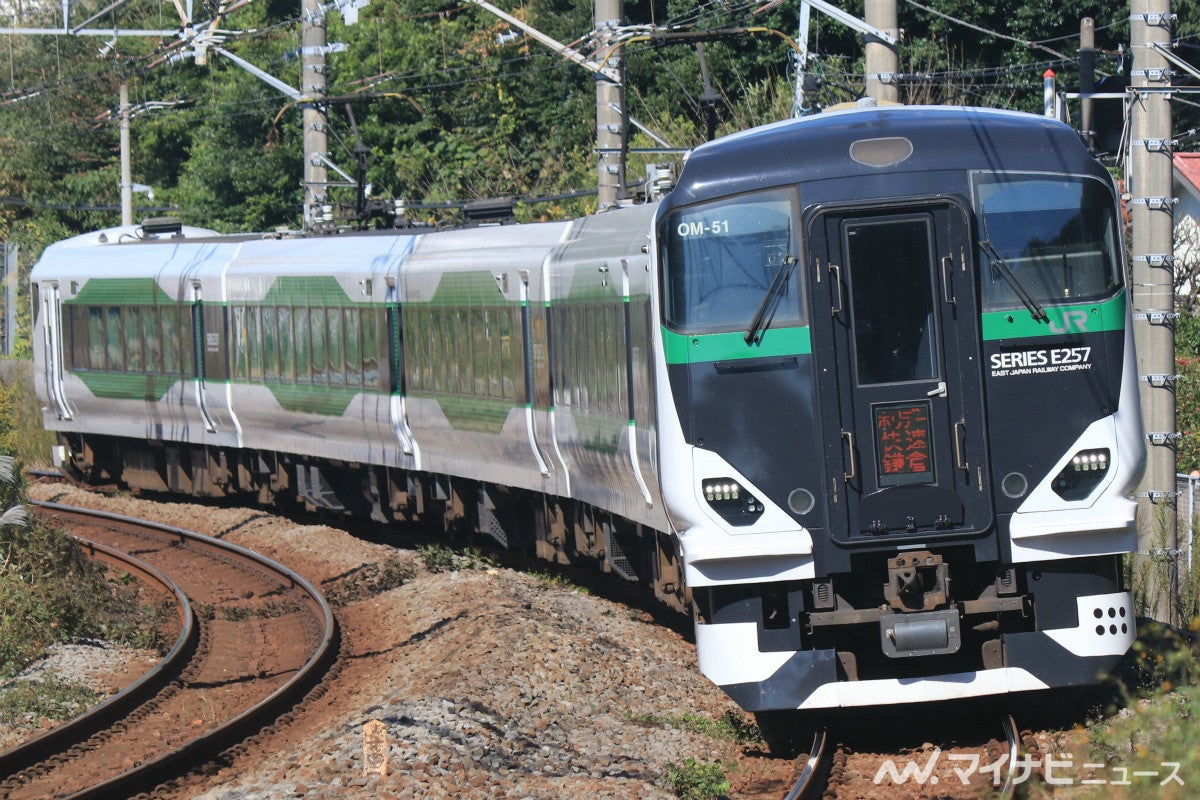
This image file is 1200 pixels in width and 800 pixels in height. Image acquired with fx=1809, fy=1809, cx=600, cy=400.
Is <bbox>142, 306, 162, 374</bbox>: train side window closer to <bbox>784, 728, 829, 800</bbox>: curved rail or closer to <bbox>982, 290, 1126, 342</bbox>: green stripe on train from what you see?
<bbox>784, 728, 829, 800</bbox>: curved rail

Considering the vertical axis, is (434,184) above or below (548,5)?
below

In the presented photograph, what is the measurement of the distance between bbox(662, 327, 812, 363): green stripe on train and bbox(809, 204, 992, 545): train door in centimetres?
12

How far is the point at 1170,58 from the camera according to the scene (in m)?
11.3

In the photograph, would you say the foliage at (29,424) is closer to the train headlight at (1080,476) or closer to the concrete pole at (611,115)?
the concrete pole at (611,115)

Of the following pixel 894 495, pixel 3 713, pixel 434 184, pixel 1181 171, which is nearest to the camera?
pixel 894 495

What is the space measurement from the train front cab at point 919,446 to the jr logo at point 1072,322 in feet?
0.04

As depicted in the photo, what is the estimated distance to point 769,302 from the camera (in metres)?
8.70

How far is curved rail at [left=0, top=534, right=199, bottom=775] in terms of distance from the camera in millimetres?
9938

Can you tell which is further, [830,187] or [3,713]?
[3,713]

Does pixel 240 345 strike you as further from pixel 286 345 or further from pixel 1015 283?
pixel 1015 283

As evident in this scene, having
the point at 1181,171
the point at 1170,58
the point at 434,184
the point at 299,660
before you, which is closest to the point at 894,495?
the point at 1170,58

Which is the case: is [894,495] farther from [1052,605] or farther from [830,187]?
[830,187]

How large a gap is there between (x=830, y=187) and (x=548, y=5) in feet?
119

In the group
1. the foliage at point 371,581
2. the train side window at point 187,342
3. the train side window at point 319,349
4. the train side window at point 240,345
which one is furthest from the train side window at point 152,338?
the foliage at point 371,581
